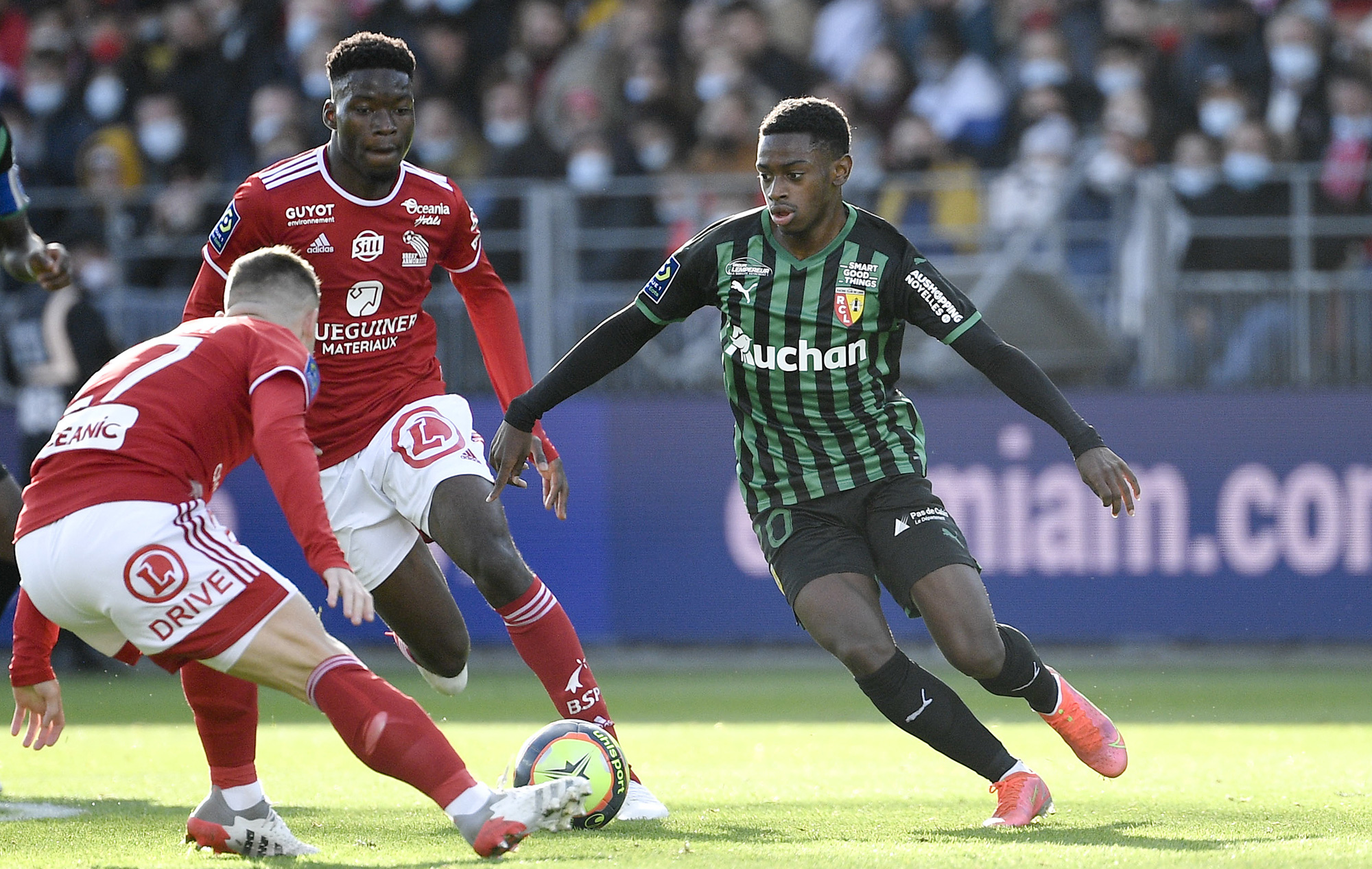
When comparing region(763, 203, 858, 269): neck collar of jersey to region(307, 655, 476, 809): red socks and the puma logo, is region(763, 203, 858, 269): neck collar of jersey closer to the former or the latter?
the puma logo

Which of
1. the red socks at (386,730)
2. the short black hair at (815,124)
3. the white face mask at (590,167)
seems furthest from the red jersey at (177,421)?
the white face mask at (590,167)

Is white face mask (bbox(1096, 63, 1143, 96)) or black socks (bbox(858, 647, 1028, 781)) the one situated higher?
white face mask (bbox(1096, 63, 1143, 96))

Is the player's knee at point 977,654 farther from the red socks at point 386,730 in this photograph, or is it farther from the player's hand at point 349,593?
the player's hand at point 349,593

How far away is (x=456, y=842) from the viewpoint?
5.35m

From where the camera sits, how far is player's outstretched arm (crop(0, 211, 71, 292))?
23.9 feet

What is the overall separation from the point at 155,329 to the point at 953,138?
598cm

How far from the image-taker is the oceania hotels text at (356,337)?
6426 millimetres

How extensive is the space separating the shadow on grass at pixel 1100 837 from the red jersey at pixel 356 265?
206 centimetres

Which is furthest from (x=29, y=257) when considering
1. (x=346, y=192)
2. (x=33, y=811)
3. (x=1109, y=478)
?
(x=1109, y=478)

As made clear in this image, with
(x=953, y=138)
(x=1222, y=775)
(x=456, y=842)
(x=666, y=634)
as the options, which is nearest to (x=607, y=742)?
(x=456, y=842)

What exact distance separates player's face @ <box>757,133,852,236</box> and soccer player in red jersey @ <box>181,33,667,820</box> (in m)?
1.27

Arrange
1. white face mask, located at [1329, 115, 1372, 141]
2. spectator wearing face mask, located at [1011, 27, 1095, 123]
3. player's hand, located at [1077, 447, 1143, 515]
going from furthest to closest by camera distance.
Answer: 1. spectator wearing face mask, located at [1011, 27, 1095, 123]
2. white face mask, located at [1329, 115, 1372, 141]
3. player's hand, located at [1077, 447, 1143, 515]

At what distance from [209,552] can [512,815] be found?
1057mm

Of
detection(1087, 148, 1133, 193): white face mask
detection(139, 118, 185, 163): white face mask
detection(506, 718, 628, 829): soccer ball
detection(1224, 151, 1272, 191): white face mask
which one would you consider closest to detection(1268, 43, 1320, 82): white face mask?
detection(1224, 151, 1272, 191): white face mask
